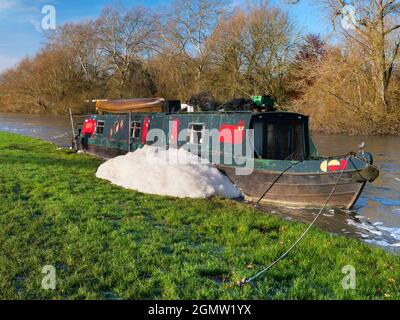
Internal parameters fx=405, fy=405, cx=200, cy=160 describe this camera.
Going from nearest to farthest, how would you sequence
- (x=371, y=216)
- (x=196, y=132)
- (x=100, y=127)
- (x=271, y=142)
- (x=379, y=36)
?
(x=371, y=216) → (x=271, y=142) → (x=196, y=132) → (x=100, y=127) → (x=379, y=36)

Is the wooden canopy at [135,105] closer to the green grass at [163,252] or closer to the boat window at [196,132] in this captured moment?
the boat window at [196,132]

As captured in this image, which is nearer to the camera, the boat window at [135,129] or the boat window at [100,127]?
the boat window at [135,129]

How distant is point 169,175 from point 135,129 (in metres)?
5.04

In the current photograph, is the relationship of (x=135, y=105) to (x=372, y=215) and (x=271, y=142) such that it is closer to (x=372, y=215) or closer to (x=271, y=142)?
(x=271, y=142)

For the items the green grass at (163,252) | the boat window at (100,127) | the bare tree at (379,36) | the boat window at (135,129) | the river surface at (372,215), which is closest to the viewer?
the green grass at (163,252)

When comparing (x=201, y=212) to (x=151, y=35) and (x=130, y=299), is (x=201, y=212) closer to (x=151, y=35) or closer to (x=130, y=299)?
(x=130, y=299)

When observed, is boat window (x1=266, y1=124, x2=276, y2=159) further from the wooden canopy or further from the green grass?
the wooden canopy

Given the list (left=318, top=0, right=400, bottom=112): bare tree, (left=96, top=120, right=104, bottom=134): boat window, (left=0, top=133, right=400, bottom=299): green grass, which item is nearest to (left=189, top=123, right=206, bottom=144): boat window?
(left=0, top=133, right=400, bottom=299): green grass

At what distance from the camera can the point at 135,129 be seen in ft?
45.3

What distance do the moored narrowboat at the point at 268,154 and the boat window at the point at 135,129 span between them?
272mm

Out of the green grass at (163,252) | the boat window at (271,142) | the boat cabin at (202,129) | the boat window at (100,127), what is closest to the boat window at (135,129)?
the boat cabin at (202,129)

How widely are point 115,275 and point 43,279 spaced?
28.8 inches

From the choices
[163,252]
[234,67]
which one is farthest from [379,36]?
Answer: [163,252]

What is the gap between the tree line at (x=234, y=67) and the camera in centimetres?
2486
